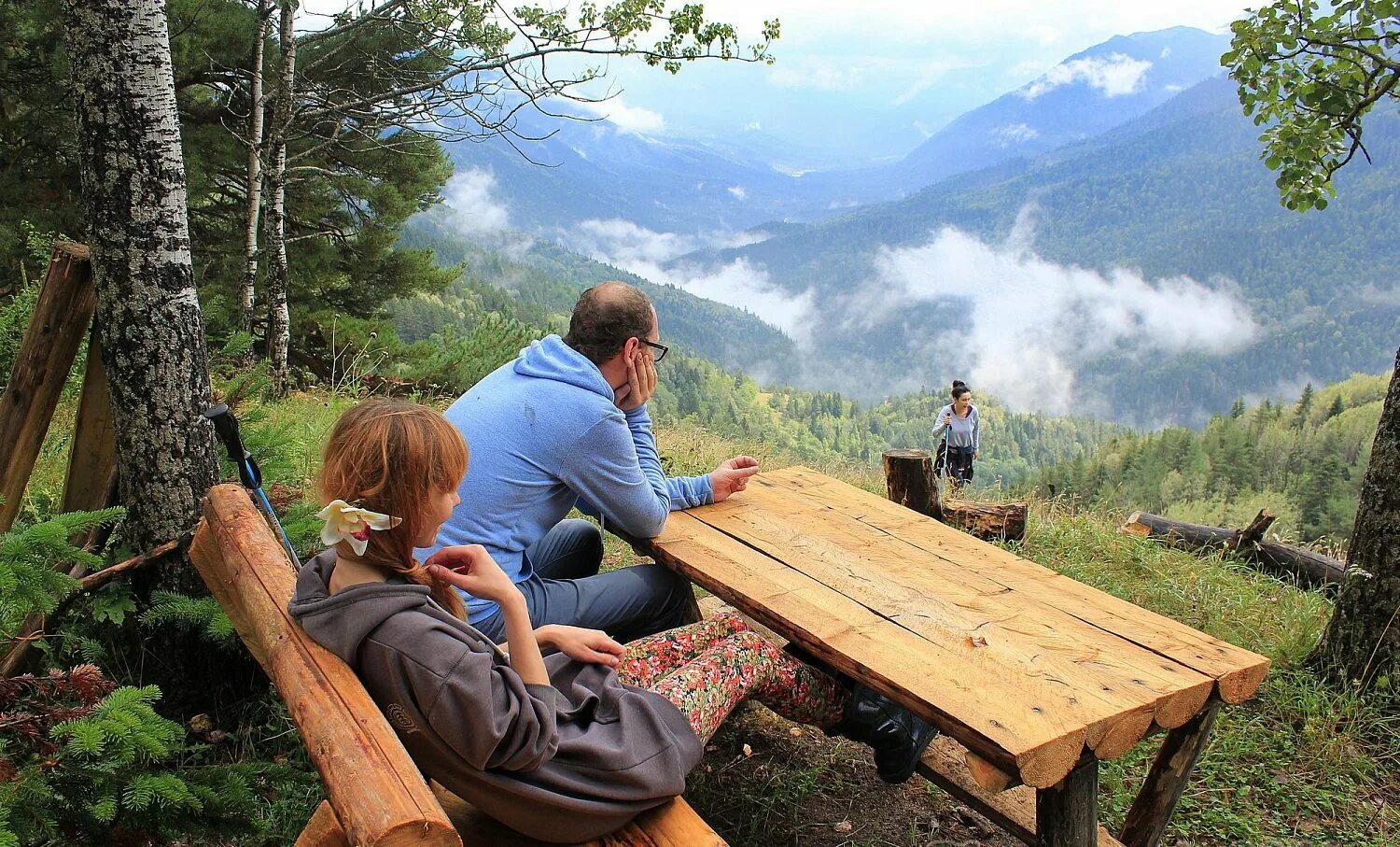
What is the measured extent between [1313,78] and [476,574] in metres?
5.15

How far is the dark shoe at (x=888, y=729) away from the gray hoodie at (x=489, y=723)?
2.55ft

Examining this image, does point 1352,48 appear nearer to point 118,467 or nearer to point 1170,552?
point 1170,552

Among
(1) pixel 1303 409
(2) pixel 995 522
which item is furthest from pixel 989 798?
(1) pixel 1303 409

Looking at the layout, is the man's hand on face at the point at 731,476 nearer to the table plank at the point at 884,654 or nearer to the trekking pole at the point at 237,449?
the table plank at the point at 884,654

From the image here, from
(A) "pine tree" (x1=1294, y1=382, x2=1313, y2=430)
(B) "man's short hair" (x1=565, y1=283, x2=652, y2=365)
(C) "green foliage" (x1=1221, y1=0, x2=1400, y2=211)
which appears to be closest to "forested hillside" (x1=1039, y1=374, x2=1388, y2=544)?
(A) "pine tree" (x1=1294, y1=382, x2=1313, y2=430)

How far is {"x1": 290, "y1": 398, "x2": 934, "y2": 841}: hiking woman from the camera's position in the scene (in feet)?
4.79

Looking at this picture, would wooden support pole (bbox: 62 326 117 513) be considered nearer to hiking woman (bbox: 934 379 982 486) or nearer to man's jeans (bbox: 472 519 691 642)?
man's jeans (bbox: 472 519 691 642)

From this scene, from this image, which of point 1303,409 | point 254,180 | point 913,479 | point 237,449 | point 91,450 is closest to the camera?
point 237,449

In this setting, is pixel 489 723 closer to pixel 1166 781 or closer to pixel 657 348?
pixel 657 348

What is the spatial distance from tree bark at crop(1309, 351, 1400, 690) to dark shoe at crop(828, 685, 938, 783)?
2290 mm

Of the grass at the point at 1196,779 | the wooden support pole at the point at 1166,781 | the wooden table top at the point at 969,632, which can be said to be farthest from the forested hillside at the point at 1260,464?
the wooden table top at the point at 969,632

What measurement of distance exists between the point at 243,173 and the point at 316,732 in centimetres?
948

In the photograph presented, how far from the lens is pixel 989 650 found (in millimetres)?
2051

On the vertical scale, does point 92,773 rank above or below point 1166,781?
above
